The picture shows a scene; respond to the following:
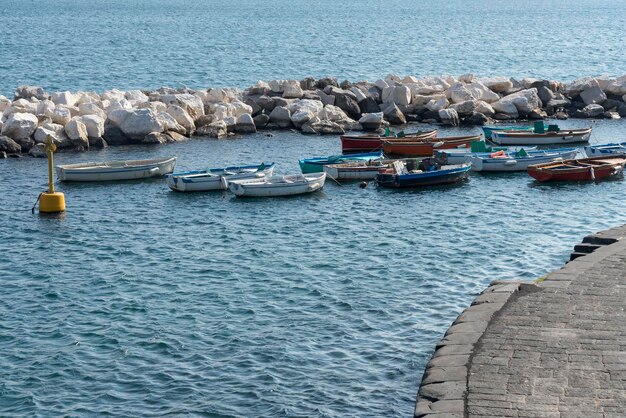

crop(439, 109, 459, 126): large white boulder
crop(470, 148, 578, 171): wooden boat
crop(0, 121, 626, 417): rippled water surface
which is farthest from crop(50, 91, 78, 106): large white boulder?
crop(470, 148, 578, 171): wooden boat

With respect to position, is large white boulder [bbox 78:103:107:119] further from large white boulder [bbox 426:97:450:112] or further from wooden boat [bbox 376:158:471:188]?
large white boulder [bbox 426:97:450:112]

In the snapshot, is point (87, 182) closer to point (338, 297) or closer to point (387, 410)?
point (338, 297)

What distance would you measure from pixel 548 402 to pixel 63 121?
3572 centimetres

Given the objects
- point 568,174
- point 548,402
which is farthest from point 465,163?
point 548,402

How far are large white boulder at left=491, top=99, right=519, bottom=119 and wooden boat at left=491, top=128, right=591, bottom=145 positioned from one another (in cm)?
634

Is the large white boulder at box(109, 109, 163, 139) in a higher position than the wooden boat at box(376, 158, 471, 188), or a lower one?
higher

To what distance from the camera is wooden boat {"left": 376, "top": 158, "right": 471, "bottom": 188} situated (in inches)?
1576

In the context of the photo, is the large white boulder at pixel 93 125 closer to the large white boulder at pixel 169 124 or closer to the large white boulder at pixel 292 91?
the large white boulder at pixel 169 124

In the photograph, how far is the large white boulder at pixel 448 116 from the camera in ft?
176

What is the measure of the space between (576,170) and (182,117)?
18732 millimetres

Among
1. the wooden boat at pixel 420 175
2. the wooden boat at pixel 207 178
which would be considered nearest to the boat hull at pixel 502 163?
the wooden boat at pixel 420 175

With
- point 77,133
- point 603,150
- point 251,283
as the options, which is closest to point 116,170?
point 77,133

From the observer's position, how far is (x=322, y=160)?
140ft

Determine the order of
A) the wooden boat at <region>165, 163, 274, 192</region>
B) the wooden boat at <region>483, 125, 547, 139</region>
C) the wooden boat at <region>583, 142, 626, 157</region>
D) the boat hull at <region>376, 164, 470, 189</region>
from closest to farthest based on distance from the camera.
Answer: the wooden boat at <region>165, 163, 274, 192</region> → the boat hull at <region>376, 164, 470, 189</region> → the wooden boat at <region>583, 142, 626, 157</region> → the wooden boat at <region>483, 125, 547, 139</region>
